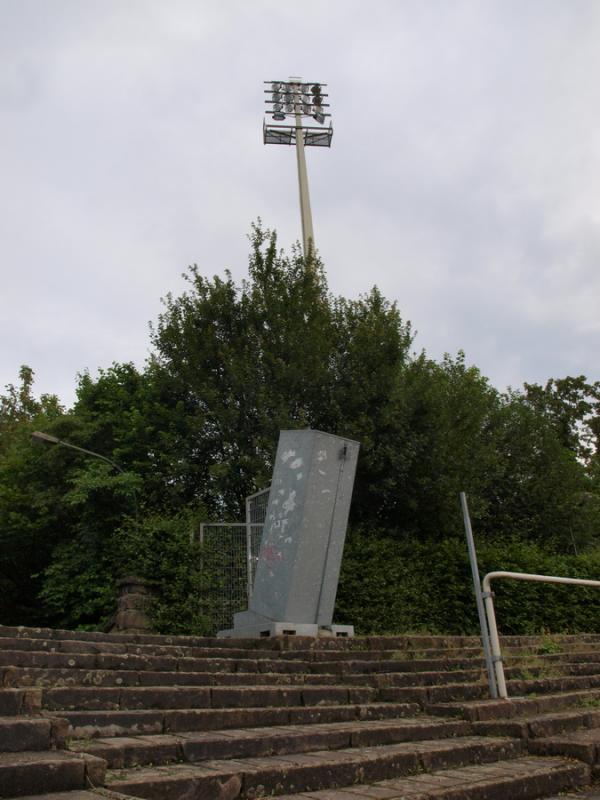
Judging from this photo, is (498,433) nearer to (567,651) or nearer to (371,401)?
(371,401)

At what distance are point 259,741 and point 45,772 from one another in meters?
1.50

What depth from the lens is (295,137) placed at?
2891cm

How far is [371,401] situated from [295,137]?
16223 millimetres

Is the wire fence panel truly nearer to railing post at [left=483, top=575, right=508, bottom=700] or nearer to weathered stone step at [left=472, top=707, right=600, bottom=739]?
railing post at [left=483, top=575, right=508, bottom=700]

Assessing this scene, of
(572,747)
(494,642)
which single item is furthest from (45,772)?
(494,642)

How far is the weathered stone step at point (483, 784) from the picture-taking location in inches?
134

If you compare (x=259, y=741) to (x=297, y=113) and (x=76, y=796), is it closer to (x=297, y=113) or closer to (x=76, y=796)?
(x=76, y=796)

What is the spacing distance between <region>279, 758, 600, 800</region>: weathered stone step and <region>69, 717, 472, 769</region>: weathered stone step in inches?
21.6

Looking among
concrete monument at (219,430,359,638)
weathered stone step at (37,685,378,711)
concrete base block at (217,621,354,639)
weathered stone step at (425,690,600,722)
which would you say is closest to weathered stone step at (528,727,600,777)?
weathered stone step at (425,690,600,722)

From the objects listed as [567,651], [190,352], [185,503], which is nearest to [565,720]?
[567,651]

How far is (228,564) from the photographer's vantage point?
41.7 ft

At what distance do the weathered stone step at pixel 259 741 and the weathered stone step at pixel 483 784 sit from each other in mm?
548

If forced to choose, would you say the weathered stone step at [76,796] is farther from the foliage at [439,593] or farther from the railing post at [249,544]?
the foliage at [439,593]

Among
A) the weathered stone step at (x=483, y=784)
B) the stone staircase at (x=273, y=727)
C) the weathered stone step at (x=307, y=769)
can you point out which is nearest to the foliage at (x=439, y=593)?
the stone staircase at (x=273, y=727)
